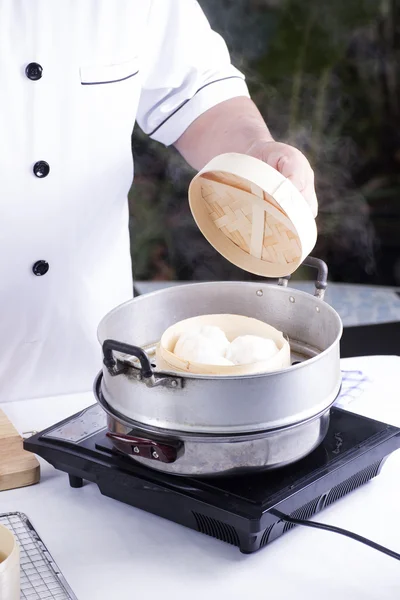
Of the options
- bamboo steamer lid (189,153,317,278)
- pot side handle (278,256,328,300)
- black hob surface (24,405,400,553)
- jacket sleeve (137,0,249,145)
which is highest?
jacket sleeve (137,0,249,145)

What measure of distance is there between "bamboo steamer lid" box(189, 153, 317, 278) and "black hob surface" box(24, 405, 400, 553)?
29 cm

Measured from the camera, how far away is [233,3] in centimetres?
455

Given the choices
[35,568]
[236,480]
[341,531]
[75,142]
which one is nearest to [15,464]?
[35,568]

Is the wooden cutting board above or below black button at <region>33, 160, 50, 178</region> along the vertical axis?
below

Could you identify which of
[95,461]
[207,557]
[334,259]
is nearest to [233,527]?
[207,557]

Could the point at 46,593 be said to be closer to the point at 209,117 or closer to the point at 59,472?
the point at 59,472

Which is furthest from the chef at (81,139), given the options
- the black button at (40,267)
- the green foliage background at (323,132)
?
the green foliage background at (323,132)

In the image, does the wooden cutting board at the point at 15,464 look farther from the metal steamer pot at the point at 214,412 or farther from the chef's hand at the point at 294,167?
the chef's hand at the point at 294,167

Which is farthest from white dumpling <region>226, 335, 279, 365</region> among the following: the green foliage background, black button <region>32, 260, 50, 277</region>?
the green foliage background

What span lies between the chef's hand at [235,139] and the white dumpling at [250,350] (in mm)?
373

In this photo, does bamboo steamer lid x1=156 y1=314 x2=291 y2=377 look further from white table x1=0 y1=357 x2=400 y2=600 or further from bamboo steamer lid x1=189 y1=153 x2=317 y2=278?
white table x1=0 y1=357 x2=400 y2=600

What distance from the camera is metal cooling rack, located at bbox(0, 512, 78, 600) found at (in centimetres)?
100

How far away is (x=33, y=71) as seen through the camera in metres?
1.68

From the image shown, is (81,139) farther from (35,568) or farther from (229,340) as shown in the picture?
(35,568)
